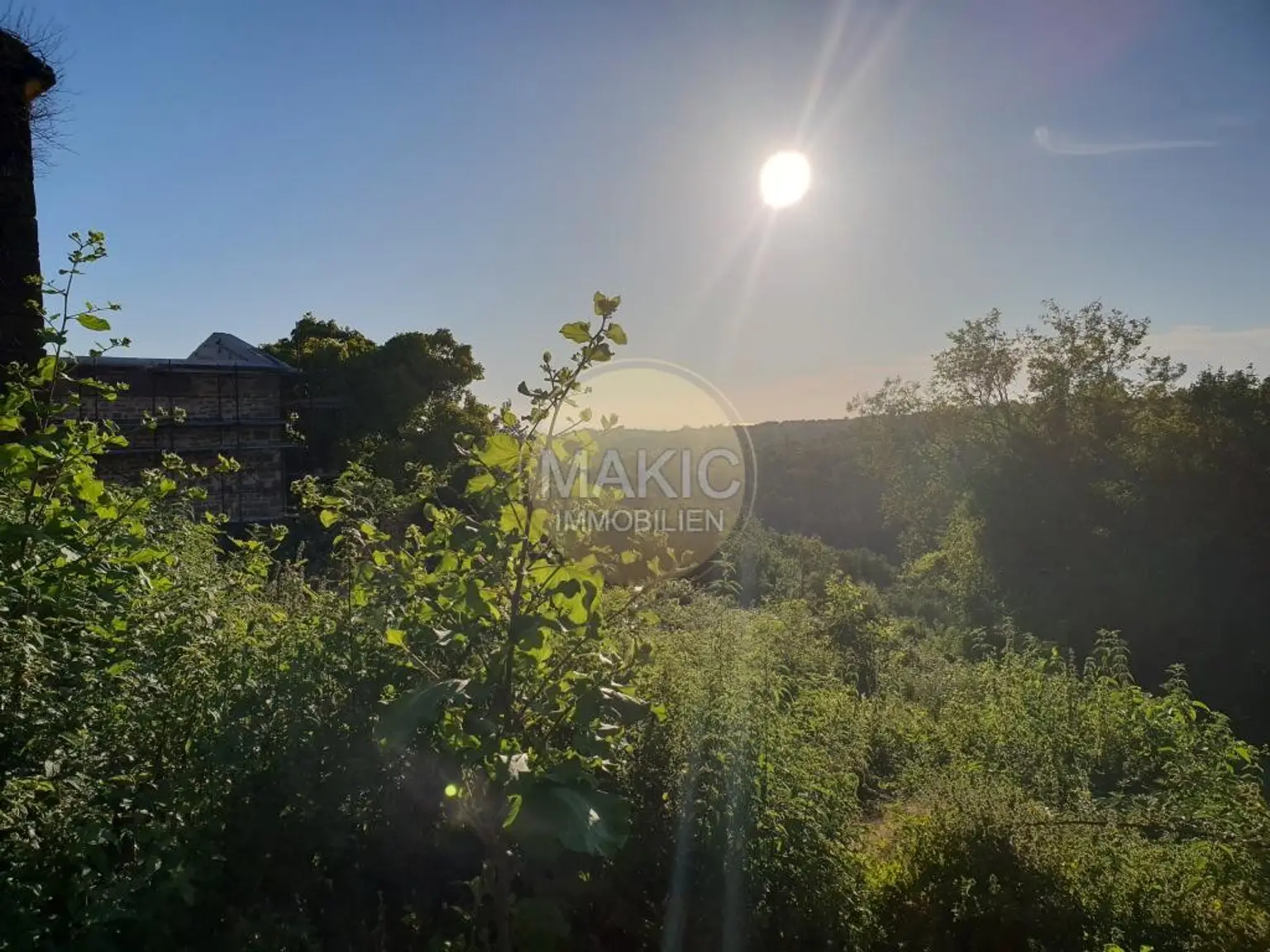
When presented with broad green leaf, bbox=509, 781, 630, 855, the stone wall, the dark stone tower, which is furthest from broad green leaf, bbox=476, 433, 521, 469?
the stone wall

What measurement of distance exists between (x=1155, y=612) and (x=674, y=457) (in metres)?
7.59

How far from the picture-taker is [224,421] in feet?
31.8

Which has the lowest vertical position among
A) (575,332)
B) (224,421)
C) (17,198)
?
(575,332)

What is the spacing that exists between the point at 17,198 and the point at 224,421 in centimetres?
691

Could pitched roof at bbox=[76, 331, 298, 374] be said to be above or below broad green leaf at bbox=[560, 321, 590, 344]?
above

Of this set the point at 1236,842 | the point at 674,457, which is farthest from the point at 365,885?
the point at 674,457

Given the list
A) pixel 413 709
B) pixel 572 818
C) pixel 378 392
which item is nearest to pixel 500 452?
pixel 413 709

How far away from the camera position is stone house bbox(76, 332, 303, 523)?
8703mm

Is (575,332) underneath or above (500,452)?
above

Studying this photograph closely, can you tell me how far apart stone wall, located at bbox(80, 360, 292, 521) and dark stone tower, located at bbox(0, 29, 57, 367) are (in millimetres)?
5534

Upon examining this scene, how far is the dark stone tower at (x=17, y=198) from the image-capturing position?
319cm

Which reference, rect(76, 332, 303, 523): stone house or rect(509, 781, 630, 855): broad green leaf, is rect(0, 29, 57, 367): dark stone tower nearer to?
rect(509, 781, 630, 855): broad green leaf

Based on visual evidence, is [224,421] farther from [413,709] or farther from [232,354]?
[413,709]

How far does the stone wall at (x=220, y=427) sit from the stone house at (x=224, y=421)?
0.03ft
